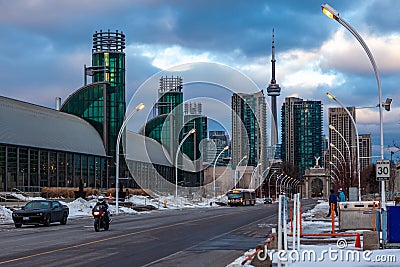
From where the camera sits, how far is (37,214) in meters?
35.0

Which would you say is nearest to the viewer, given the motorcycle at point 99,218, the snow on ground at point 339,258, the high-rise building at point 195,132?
the snow on ground at point 339,258

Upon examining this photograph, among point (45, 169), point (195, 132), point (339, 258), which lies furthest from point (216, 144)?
point (339, 258)

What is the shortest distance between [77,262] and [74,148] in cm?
7221

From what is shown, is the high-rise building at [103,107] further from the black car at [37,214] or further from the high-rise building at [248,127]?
the black car at [37,214]

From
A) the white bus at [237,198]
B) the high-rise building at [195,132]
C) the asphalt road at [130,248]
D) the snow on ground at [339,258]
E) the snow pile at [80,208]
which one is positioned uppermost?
the high-rise building at [195,132]

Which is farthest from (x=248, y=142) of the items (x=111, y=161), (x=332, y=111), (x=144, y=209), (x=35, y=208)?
(x=35, y=208)

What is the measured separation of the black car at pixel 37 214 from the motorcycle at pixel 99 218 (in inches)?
239

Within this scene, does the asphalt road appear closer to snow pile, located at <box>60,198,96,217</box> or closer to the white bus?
snow pile, located at <box>60,198,96,217</box>

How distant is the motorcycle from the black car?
6077mm

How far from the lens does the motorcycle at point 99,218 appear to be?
29.8 meters

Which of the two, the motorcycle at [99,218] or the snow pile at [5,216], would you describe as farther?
the snow pile at [5,216]

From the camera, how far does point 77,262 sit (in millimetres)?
17031

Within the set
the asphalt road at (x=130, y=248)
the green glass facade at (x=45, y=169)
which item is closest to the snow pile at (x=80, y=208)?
the green glass facade at (x=45, y=169)

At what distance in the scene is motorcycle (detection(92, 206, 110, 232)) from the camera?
29.8 metres
